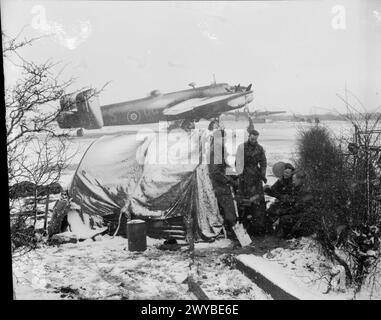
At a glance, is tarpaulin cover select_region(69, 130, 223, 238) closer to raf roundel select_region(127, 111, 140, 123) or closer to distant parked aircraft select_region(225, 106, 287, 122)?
raf roundel select_region(127, 111, 140, 123)

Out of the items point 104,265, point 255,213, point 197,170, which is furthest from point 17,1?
point 255,213

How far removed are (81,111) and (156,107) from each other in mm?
907

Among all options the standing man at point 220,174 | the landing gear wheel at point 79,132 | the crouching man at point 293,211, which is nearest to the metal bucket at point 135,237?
the standing man at point 220,174

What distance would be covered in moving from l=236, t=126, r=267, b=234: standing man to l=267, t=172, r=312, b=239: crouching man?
0.16 meters

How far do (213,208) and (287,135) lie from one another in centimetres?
124

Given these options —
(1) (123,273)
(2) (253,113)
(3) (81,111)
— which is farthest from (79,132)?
(2) (253,113)

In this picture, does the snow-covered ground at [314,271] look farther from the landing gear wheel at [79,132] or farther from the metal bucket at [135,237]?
the landing gear wheel at [79,132]

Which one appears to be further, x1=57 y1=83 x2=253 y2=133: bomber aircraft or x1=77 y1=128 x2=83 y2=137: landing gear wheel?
x1=77 y1=128 x2=83 y2=137: landing gear wheel

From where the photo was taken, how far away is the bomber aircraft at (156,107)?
4855mm

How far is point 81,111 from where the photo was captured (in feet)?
16.3

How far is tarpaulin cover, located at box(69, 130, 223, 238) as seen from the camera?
5.01 metres

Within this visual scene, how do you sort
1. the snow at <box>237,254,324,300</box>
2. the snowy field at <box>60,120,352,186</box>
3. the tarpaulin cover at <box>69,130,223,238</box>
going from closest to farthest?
the snow at <box>237,254,324,300</box> → the snowy field at <box>60,120,352,186</box> → the tarpaulin cover at <box>69,130,223,238</box>

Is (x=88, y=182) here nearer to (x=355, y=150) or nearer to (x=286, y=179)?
(x=286, y=179)

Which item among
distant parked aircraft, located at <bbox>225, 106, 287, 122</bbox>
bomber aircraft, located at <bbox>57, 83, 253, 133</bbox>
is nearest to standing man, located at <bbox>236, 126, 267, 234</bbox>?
distant parked aircraft, located at <bbox>225, 106, 287, 122</bbox>
